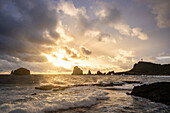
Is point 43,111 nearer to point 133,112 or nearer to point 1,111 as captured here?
point 1,111

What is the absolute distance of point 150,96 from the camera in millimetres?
13898

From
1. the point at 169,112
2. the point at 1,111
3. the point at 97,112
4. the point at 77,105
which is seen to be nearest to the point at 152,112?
the point at 169,112

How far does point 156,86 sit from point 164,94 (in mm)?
2276

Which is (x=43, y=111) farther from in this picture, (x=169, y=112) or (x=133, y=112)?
(x=169, y=112)

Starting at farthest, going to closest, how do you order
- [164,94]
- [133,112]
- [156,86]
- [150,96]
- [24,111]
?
[156,86] → [150,96] → [164,94] → [24,111] → [133,112]

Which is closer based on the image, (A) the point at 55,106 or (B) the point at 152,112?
(B) the point at 152,112

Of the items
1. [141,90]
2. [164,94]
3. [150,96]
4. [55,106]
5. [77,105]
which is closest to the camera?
[55,106]

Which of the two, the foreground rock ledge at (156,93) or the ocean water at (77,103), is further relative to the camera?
the foreground rock ledge at (156,93)

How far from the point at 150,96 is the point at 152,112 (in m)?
6.44

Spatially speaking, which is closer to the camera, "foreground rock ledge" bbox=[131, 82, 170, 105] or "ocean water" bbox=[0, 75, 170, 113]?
"ocean water" bbox=[0, 75, 170, 113]

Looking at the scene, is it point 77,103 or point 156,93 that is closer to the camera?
point 77,103

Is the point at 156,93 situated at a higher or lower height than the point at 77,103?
higher

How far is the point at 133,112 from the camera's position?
8281mm

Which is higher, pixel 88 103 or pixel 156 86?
pixel 156 86
